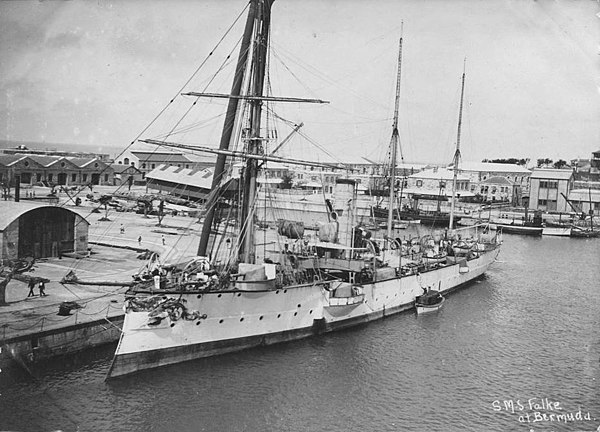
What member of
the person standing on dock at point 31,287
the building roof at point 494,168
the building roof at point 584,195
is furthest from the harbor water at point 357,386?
the building roof at point 494,168

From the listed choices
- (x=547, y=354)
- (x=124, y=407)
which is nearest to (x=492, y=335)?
(x=547, y=354)

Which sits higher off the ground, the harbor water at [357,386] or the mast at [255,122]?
the mast at [255,122]

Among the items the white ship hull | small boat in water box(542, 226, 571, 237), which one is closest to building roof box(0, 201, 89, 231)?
the white ship hull

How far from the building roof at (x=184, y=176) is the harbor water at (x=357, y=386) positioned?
1789 inches

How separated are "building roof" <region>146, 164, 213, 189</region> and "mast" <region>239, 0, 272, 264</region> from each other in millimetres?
42868

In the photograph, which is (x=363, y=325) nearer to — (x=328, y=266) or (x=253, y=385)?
(x=328, y=266)

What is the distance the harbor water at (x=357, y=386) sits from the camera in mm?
18266

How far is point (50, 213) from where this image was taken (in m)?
32.9

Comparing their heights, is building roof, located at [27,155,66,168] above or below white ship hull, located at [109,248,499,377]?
above

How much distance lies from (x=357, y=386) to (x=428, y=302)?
41.7ft

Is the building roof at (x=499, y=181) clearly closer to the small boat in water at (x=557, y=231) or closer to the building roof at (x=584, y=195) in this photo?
the building roof at (x=584, y=195)

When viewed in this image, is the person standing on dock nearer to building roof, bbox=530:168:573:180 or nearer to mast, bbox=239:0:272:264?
mast, bbox=239:0:272:264

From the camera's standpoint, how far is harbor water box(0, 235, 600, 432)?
18266mm

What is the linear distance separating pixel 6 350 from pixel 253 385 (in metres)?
8.32
